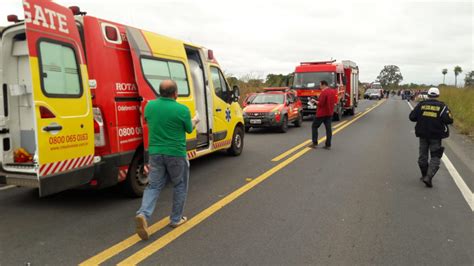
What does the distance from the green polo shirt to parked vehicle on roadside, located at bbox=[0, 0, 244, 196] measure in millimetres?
1071

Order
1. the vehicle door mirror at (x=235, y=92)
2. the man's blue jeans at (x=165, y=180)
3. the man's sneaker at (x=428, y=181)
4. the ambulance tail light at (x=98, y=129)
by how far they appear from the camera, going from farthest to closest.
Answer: the vehicle door mirror at (x=235, y=92), the man's sneaker at (x=428, y=181), the ambulance tail light at (x=98, y=129), the man's blue jeans at (x=165, y=180)

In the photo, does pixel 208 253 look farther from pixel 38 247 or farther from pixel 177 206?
pixel 38 247

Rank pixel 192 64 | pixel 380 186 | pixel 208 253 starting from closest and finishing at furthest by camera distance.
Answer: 1. pixel 208 253
2. pixel 380 186
3. pixel 192 64

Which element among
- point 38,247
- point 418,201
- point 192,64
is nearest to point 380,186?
point 418,201

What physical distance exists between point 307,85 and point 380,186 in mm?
12539

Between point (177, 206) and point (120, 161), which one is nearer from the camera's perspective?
point (177, 206)

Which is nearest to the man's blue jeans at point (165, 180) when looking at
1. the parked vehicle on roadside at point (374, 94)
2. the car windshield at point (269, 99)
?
the car windshield at point (269, 99)

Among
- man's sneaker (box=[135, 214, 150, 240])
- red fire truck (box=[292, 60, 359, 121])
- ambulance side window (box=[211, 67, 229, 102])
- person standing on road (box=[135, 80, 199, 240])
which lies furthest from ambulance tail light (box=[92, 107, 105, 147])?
red fire truck (box=[292, 60, 359, 121])

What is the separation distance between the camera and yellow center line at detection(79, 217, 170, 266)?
3.52 m

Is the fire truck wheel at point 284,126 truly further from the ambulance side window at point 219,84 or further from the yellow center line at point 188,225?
the yellow center line at point 188,225

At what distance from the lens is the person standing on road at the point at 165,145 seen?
4.07 metres

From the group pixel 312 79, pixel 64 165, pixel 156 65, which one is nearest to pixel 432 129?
pixel 156 65

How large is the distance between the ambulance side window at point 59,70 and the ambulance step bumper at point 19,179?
1.07m

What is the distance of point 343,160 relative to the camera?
28.3 feet
